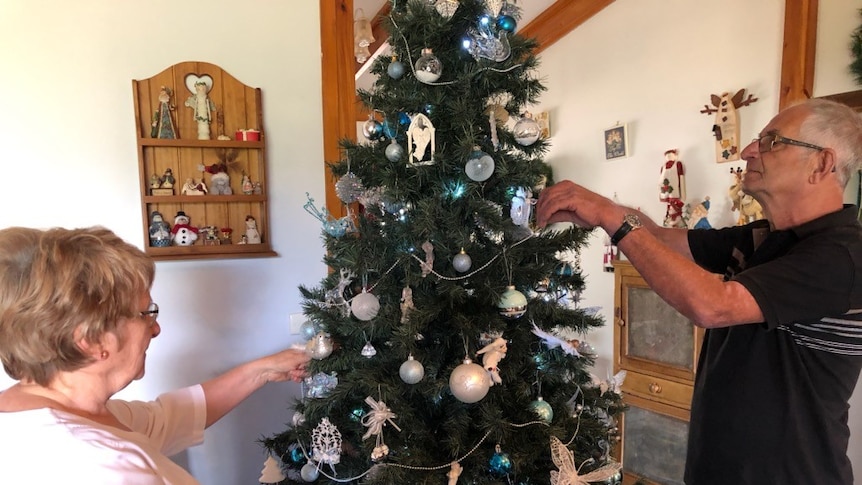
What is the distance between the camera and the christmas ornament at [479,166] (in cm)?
99

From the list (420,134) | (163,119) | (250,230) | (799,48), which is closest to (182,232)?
(250,230)

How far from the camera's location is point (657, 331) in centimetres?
251

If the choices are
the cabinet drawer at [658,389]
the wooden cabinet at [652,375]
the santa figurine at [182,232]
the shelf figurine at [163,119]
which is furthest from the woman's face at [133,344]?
the cabinet drawer at [658,389]

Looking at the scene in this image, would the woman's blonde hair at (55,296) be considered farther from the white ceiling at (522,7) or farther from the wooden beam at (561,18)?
the wooden beam at (561,18)

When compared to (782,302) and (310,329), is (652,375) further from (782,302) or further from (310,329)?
(310,329)

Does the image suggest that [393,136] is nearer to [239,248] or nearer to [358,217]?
[358,217]

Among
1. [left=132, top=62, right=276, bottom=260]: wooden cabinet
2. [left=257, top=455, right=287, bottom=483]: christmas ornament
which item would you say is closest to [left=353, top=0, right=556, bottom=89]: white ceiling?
[left=132, top=62, right=276, bottom=260]: wooden cabinet

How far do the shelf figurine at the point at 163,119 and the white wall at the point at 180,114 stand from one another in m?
0.09

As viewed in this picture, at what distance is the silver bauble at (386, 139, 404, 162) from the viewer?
1.07 metres

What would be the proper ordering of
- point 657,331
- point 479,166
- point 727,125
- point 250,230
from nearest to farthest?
point 479,166 → point 250,230 → point 727,125 → point 657,331

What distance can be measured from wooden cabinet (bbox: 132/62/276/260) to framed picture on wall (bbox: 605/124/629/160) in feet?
7.18

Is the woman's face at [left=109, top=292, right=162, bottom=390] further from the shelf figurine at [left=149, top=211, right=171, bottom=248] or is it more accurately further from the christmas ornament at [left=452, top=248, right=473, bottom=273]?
the shelf figurine at [left=149, top=211, right=171, bottom=248]

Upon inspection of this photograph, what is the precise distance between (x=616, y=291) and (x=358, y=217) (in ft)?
6.54

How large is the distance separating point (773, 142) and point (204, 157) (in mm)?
1781
